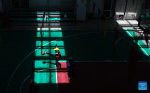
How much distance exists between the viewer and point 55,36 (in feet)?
87.9

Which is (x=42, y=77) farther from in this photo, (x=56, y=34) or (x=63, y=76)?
(x=56, y=34)

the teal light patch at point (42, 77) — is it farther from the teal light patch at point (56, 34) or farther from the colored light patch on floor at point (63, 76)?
the teal light patch at point (56, 34)

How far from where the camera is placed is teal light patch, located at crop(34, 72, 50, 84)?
18.6 metres

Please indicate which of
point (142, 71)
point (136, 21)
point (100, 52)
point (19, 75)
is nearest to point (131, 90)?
point (142, 71)

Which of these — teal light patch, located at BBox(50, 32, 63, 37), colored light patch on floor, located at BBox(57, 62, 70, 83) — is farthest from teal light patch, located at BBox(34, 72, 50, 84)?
teal light patch, located at BBox(50, 32, 63, 37)

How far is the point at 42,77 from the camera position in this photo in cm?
1903

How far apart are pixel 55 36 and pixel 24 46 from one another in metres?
4.33

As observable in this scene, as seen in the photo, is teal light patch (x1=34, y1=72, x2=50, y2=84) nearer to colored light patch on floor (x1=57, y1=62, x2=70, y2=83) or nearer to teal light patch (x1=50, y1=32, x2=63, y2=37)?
colored light patch on floor (x1=57, y1=62, x2=70, y2=83)

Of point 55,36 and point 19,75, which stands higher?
point 55,36

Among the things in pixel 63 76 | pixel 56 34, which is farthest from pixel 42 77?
pixel 56 34

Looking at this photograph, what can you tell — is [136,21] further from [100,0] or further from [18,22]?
[18,22]

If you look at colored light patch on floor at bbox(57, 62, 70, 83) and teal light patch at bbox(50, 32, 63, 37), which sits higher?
teal light patch at bbox(50, 32, 63, 37)

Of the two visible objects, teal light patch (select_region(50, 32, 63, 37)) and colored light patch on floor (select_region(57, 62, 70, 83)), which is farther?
teal light patch (select_region(50, 32, 63, 37))

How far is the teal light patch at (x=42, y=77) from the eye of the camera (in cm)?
1861
